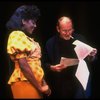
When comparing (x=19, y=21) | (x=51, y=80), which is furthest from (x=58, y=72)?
(x=19, y=21)

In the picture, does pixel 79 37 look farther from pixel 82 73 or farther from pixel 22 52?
pixel 22 52

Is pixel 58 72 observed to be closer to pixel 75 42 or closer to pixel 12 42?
pixel 75 42

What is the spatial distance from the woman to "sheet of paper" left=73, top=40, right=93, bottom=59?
0.39m

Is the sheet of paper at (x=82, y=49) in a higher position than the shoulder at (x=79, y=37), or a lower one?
lower

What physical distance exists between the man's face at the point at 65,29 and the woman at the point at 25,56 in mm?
330

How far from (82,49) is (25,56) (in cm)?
55

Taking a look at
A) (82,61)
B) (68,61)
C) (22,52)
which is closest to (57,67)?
(68,61)

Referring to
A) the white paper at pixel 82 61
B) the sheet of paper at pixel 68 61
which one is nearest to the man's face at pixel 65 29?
the white paper at pixel 82 61

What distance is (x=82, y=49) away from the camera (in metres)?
3.51

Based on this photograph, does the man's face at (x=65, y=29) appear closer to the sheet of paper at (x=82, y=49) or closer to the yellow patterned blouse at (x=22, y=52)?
the sheet of paper at (x=82, y=49)

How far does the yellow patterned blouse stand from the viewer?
323 cm

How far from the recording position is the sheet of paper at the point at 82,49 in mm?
3510

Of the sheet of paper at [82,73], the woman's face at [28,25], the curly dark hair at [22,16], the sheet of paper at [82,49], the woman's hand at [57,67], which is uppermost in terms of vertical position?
the curly dark hair at [22,16]

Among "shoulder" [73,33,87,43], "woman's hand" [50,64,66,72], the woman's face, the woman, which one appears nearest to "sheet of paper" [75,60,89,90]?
"woman's hand" [50,64,66,72]
